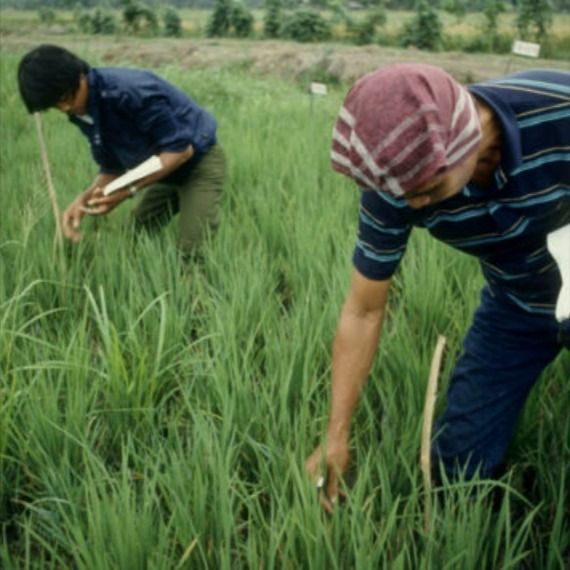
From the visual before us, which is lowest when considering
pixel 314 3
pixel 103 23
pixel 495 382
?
pixel 495 382

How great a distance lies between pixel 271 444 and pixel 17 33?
19.8 m

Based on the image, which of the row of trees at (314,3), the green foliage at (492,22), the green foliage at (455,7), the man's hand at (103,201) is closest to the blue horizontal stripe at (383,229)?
the man's hand at (103,201)

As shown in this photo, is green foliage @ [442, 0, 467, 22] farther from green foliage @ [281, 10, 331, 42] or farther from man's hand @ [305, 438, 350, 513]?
man's hand @ [305, 438, 350, 513]

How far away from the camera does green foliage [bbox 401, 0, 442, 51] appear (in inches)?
523

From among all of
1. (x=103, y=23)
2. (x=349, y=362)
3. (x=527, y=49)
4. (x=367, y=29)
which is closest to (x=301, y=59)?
(x=367, y=29)

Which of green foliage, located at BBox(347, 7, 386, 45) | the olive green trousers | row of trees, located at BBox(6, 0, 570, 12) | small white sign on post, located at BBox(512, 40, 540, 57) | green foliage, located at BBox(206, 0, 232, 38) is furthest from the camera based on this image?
green foliage, located at BBox(206, 0, 232, 38)

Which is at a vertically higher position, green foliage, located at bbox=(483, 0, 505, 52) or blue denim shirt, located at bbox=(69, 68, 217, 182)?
green foliage, located at bbox=(483, 0, 505, 52)

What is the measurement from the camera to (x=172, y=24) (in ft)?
63.5

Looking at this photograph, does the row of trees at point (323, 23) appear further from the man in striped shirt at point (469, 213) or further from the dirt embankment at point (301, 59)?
the man in striped shirt at point (469, 213)

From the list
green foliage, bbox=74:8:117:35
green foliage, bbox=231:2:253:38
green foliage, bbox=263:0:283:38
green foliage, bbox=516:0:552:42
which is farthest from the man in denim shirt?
green foliage, bbox=74:8:117:35

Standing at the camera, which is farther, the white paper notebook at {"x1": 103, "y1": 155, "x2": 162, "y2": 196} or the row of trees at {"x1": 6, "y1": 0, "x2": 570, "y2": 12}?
the row of trees at {"x1": 6, "y1": 0, "x2": 570, "y2": 12}

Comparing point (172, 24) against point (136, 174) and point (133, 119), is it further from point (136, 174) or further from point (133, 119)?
point (136, 174)

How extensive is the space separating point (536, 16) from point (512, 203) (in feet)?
40.2

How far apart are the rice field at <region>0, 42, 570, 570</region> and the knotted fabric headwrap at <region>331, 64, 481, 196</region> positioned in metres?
0.52
